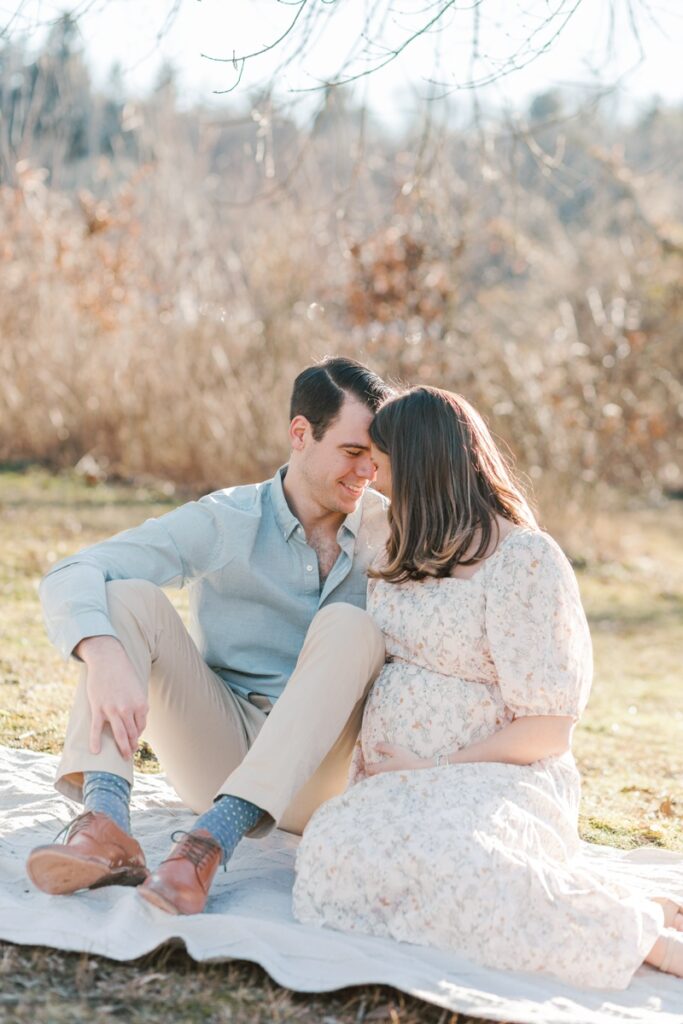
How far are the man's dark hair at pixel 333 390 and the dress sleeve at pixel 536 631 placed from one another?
0.75 m

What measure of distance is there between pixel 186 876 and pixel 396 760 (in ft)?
1.68

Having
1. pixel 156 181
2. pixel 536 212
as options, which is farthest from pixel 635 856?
pixel 536 212

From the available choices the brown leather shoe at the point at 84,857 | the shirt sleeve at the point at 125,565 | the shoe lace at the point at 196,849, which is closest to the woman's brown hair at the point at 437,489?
the shirt sleeve at the point at 125,565

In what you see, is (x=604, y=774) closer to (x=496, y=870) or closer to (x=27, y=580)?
(x=496, y=870)

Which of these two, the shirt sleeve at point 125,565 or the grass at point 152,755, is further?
the shirt sleeve at point 125,565

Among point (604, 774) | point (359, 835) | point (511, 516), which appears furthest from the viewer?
point (604, 774)

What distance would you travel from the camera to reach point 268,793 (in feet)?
8.70

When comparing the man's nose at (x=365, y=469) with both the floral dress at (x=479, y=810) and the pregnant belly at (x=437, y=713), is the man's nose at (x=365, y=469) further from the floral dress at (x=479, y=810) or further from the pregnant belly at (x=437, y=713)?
the pregnant belly at (x=437, y=713)

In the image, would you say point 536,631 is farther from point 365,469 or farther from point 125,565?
point 125,565

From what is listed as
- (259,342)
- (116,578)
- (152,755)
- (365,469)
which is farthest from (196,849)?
(259,342)

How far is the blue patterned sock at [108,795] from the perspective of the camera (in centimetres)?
263

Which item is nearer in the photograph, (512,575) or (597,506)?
(512,575)

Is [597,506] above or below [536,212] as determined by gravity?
below

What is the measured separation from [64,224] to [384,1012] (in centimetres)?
1056
